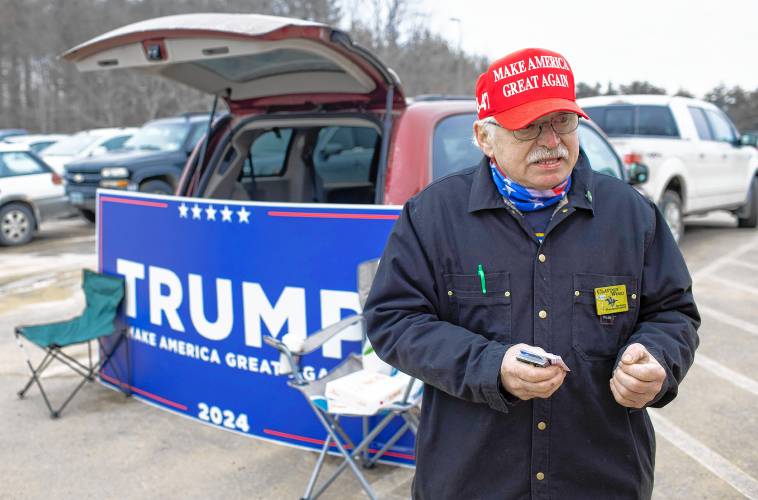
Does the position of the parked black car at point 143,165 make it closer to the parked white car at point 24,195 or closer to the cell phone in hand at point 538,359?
the parked white car at point 24,195

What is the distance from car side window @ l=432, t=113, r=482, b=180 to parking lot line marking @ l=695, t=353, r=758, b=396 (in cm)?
223

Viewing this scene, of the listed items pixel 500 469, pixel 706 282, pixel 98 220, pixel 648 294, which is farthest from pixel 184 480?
pixel 706 282

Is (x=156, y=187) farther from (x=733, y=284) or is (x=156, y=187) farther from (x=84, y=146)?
(x=733, y=284)

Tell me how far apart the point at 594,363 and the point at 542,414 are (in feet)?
0.53

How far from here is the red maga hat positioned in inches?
66.0

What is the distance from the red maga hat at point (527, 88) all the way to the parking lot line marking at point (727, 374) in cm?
358

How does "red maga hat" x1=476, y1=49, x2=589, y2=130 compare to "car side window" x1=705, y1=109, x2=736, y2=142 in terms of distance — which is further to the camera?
"car side window" x1=705, y1=109, x2=736, y2=142

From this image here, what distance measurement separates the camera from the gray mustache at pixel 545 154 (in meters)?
1.71

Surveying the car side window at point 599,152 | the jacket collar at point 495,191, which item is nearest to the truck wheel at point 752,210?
the car side window at point 599,152

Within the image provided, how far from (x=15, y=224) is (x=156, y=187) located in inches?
82.5

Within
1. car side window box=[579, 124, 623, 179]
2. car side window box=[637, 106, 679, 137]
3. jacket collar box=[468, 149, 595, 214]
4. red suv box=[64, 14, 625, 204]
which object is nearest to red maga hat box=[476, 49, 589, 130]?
jacket collar box=[468, 149, 595, 214]

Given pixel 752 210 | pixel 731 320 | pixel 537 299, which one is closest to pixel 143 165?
pixel 731 320

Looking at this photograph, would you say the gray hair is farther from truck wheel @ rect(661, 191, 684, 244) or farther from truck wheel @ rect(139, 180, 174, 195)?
truck wheel @ rect(139, 180, 174, 195)

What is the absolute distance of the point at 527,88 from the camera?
5.51ft
